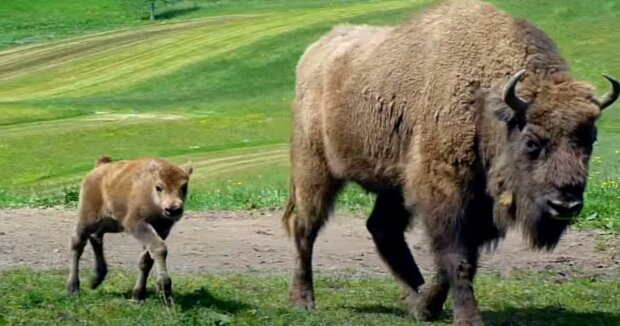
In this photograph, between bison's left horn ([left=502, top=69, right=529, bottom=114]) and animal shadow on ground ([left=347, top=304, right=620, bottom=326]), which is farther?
animal shadow on ground ([left=347, top=304, right=620, bottom=326])

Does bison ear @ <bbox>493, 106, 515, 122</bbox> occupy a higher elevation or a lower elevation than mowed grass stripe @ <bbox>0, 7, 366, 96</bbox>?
higher

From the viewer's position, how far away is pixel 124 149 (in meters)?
28.8

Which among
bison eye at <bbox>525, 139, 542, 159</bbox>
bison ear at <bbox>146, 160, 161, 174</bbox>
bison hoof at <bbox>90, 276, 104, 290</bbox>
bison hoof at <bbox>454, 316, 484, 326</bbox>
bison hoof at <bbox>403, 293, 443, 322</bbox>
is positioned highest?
bison eye at <bbox>525, 139, 542, 159</bbox>

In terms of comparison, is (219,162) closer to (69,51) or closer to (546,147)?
(546,147)

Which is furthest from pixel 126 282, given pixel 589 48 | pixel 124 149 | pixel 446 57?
pixel 589 48

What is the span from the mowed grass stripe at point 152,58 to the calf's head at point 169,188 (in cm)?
3805

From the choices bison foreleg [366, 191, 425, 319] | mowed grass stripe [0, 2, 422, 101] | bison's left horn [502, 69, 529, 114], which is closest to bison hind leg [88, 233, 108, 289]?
bison foreleg [366, 191, 425, 319]

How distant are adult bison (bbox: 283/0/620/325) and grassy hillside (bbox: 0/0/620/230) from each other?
15.5 ft

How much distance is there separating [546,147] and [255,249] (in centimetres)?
555

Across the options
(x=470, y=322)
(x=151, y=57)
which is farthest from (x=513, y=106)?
(x=151, y=57)

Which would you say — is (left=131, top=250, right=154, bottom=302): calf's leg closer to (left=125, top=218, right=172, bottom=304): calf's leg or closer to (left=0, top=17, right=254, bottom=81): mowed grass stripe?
(left=125, top=218, right=172, bottom=304): calf's leg

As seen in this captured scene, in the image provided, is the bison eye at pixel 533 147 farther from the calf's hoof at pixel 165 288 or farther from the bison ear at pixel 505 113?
the calf's hoof at pixel 165 288

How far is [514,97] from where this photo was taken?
9.07 meters

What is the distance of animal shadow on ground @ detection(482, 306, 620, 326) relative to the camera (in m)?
9.98
